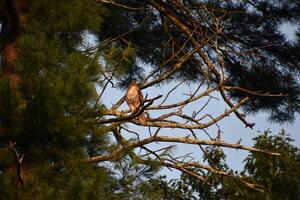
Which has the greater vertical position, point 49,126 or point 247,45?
point 247,45

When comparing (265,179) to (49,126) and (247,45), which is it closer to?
(247,45)

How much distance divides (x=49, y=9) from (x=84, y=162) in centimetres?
153

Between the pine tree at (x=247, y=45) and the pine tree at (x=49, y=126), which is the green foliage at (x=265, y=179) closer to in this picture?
the pine tree at (x=247, y=45)

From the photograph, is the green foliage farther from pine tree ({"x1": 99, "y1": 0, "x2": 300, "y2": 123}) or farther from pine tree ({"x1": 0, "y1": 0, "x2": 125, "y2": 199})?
pine tree ({"x1": 0, "y1": 0, "x2": 125, "y2": 199})

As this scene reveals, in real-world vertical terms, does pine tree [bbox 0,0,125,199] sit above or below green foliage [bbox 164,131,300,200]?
below

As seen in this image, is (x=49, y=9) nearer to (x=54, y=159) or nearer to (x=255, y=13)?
(x=54, y=159)

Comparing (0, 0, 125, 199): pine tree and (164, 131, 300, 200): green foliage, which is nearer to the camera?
(0, 0, 125, 199): pine tree

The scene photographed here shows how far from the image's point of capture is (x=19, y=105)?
15.7ft

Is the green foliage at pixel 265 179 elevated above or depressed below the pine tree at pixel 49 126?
above

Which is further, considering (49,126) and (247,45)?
(247,45)

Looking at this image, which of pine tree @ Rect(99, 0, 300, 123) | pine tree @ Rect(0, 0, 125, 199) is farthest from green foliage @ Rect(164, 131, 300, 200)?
pine tree @ Rect(0, 0, 125, 199)

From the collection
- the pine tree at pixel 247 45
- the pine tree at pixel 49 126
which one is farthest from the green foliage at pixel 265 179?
the pine tree at pixel 49 126

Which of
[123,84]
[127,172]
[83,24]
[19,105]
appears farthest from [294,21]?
[19,105]

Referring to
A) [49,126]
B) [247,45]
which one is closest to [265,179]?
[247,45]
